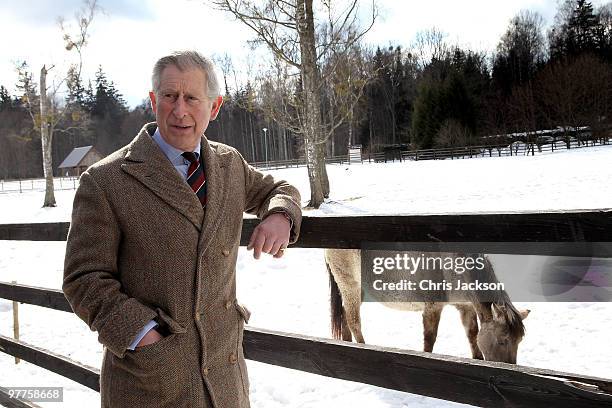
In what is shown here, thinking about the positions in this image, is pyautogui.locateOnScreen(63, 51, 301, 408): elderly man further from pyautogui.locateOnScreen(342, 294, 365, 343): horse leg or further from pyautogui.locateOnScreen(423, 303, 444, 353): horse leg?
pyautogui.locateOnScreen(342, 294, 365, 343): horse leg

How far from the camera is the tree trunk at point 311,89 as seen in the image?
42.9 ft

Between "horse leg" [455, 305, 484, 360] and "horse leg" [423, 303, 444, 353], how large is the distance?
0.68 feet

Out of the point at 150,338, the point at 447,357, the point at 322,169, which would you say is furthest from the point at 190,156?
the point at 322,169

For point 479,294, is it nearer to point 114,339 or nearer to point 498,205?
point 114,339

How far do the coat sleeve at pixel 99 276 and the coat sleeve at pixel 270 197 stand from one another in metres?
0.59

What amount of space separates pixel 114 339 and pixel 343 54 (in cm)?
1427

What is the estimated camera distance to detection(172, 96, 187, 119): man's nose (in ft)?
5.08

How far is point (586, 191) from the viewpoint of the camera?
12.3m

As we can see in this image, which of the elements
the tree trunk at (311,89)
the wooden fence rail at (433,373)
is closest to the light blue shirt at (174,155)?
the wooden fence rail at (433,373)

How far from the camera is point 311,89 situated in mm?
13344

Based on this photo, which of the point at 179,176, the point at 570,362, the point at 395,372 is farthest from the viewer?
the point at 570,362

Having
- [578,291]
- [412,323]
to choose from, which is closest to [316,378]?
[412,323]

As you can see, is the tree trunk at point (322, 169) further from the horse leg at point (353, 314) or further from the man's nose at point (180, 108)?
the man's nose at point (180, 108)

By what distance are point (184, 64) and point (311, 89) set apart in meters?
12.1
